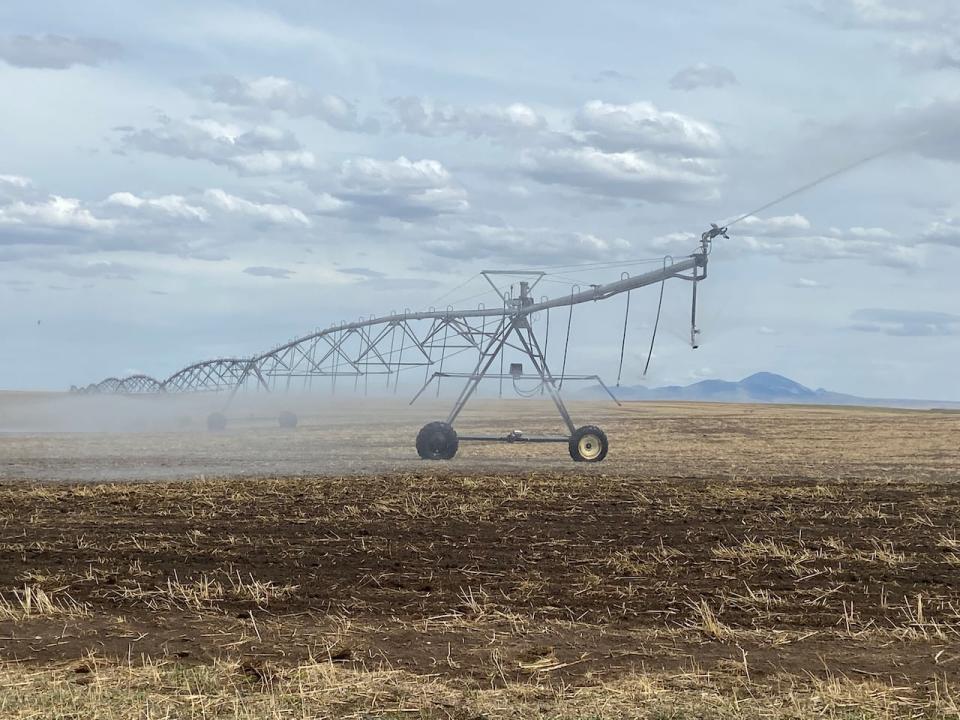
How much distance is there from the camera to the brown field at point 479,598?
8.79m

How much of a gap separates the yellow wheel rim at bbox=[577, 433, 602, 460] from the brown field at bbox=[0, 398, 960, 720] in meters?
8.22

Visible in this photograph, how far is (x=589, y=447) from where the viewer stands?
1383 inches

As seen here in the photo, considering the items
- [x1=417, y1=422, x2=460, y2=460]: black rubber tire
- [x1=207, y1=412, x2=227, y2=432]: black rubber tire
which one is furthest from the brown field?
[x1=207, y1=412, x2=227, y2=432]: black rubber tire

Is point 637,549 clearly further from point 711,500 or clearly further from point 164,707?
point 164,707

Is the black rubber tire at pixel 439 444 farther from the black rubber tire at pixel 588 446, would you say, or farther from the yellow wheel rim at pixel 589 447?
the yellow wheel rim at pixel 589 447

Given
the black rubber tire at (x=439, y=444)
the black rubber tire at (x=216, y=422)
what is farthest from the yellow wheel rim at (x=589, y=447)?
the black rubber tire at (x=216, y=422)

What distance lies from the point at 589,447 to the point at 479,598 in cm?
2287

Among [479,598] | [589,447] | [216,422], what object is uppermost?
[216,422]

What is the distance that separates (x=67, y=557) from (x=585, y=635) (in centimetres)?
761

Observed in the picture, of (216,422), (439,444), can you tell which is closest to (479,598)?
(439,444)

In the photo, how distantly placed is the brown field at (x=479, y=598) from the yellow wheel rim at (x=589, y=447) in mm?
8216

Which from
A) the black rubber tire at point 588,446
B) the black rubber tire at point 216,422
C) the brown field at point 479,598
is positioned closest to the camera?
the brown field at point 479,598

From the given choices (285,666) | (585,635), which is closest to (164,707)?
(285,666)

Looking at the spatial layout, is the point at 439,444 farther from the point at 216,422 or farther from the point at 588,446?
the point at 216,422
